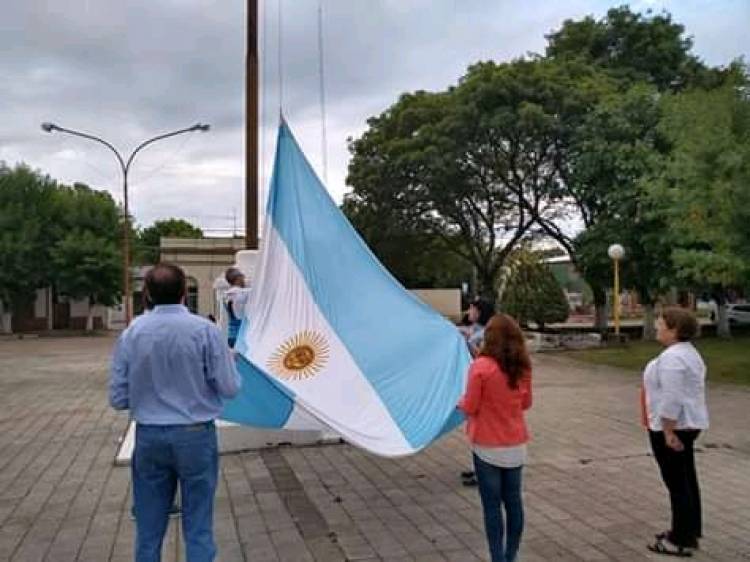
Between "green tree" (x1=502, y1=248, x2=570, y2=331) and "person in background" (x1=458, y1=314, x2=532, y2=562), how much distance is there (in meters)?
20.3

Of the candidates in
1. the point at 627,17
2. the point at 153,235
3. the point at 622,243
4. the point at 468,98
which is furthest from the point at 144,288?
the point at 153,235

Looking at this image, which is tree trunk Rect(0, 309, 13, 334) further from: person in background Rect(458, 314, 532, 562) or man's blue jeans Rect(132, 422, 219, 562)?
person in background Rect(458, 314, 532, 562)

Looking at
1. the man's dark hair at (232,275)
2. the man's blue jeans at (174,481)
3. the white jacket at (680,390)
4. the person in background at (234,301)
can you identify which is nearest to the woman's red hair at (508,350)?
the white jacket at (680,390)

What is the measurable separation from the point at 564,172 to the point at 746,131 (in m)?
13.1

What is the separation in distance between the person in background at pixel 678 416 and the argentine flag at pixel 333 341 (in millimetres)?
1580

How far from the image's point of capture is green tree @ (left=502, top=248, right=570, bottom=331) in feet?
80.8

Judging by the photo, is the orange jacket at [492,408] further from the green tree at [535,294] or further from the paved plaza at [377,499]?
the green tree at [535,294]

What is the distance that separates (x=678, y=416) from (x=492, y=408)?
1.21 meters

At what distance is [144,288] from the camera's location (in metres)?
3.88

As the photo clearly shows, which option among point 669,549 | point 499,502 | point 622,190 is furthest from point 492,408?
point 622,190

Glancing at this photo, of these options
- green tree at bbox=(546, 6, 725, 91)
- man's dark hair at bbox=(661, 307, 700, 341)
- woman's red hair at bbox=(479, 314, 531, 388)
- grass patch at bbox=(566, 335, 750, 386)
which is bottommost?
grass patch at bbox=(566, 335, 750, 386)

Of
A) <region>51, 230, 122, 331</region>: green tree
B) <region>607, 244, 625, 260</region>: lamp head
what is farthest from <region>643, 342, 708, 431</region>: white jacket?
<region>51, 230, 122, 331</region>: green tree

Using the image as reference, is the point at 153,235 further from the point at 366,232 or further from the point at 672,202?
the point at 672,202

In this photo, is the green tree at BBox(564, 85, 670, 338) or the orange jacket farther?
the green tree at BBox(564, 85, 670, 338)
